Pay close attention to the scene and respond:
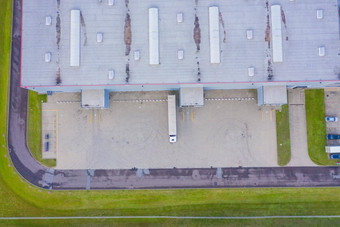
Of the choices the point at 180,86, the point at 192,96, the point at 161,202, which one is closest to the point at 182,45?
the point at 180,86

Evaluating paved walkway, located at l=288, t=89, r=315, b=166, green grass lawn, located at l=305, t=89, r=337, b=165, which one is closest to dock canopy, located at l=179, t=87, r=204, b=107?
paved walkway, located at l=288, t=89, r=315, b=166

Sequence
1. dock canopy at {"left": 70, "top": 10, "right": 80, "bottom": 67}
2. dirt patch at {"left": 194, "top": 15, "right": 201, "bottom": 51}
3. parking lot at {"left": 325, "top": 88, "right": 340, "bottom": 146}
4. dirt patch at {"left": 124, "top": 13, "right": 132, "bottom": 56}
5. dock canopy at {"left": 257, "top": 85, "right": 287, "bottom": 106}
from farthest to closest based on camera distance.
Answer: parking lot at {"left": 325, "top": 88, "right": 340, "bottom": 146} → dock canopy at {"left": 257, "top": 85, "right": 287, "bottom": 106} → dirt patch at {"left": 124, "top": 13, "right": 132, "bottom": 56} → dirt patch at {"left": 194, "top": 15, "right": 201, "bottom": 51} → dock canopy at {"left": 70, "top": 10, "right": 80, "bottom": 67}

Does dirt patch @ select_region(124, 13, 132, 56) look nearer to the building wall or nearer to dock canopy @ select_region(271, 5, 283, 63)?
the building wall

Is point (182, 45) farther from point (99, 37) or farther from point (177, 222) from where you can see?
point (177, 222)

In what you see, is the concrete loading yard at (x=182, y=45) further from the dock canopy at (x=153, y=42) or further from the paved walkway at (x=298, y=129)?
the paved walkway at (x=298, y=129)

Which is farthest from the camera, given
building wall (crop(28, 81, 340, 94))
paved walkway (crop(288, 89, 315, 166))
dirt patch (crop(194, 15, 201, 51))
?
paved walkway (crop(288, 89, 315, 166))

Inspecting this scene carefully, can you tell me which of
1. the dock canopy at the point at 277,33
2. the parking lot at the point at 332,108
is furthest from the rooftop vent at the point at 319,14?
the parking lot at the point at 332,108

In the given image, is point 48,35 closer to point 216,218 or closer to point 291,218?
point 216,218

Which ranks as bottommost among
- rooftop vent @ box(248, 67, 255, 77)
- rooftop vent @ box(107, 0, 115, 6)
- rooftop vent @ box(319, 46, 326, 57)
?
rooftop vent @ box(248, 67, 255, 77)
